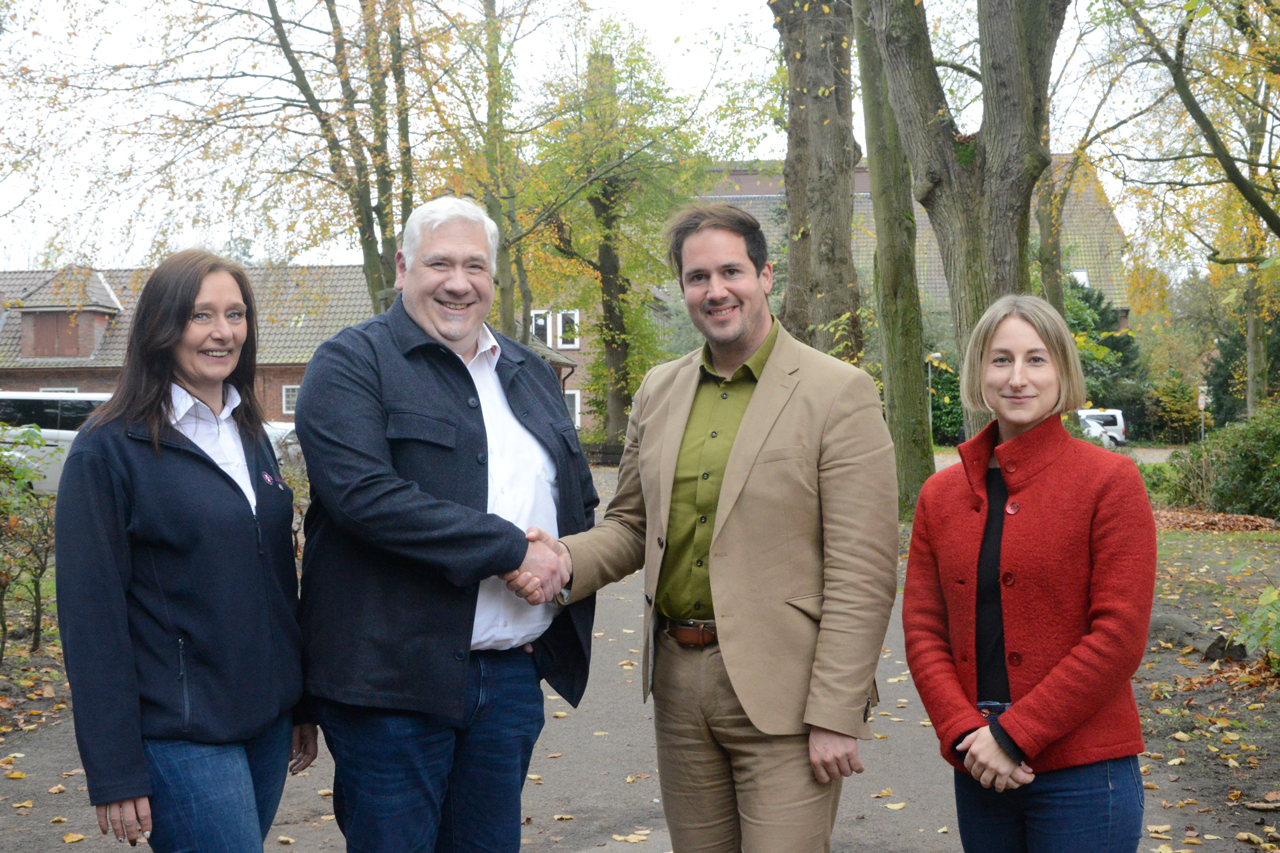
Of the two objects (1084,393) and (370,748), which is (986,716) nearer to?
(1084,393)

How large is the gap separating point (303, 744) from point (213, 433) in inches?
37.4

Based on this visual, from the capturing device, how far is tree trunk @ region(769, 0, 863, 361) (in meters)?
13.9

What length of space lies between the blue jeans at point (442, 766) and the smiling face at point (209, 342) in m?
0.95

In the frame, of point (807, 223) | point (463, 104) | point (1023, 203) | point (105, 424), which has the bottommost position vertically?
point (105, 424)

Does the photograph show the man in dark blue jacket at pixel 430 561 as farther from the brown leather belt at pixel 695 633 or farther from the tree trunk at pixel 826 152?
the tree trunk at pixel 826 152

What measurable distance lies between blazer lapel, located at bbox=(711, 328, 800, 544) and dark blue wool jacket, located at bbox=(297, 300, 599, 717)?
1.90ft

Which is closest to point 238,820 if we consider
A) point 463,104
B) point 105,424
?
point 105,424

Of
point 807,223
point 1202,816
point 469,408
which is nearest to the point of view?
point 469,408

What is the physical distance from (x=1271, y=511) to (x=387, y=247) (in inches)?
592

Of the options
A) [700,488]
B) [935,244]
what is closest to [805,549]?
[700,488]

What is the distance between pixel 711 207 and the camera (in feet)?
10.3

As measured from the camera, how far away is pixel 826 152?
1405 centimetres

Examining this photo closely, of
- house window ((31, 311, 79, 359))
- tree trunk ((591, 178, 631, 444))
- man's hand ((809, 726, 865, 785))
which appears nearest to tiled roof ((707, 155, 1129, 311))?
tree trunk ((591, 178, 631, 444))

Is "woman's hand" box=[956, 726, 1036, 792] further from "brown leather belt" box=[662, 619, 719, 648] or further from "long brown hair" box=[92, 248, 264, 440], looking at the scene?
"long brown hair" box=[92, 248, 264, 440]
